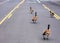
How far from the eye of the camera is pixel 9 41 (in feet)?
39.1

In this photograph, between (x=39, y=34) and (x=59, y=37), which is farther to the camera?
(x=39, y=34)

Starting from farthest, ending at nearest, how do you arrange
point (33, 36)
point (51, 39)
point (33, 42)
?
point (33, 36) → point (51, 39) → point (33, 42)

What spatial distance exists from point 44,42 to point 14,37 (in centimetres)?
189

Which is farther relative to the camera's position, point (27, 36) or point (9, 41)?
point (27, 36)

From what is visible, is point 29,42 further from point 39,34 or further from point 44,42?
point 39,34

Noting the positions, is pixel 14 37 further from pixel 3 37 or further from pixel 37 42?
pixel 37 42

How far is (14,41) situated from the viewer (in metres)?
11.8

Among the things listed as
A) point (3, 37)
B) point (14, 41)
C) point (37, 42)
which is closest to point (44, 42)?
point (37, 42)

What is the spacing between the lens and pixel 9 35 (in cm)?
1367

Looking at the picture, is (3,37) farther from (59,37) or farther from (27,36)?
(59,37)

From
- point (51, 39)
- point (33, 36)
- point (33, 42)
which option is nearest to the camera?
point (33, 42)

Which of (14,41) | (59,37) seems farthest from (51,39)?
(14,41)

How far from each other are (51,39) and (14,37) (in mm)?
1779

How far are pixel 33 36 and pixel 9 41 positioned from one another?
6.01ft
